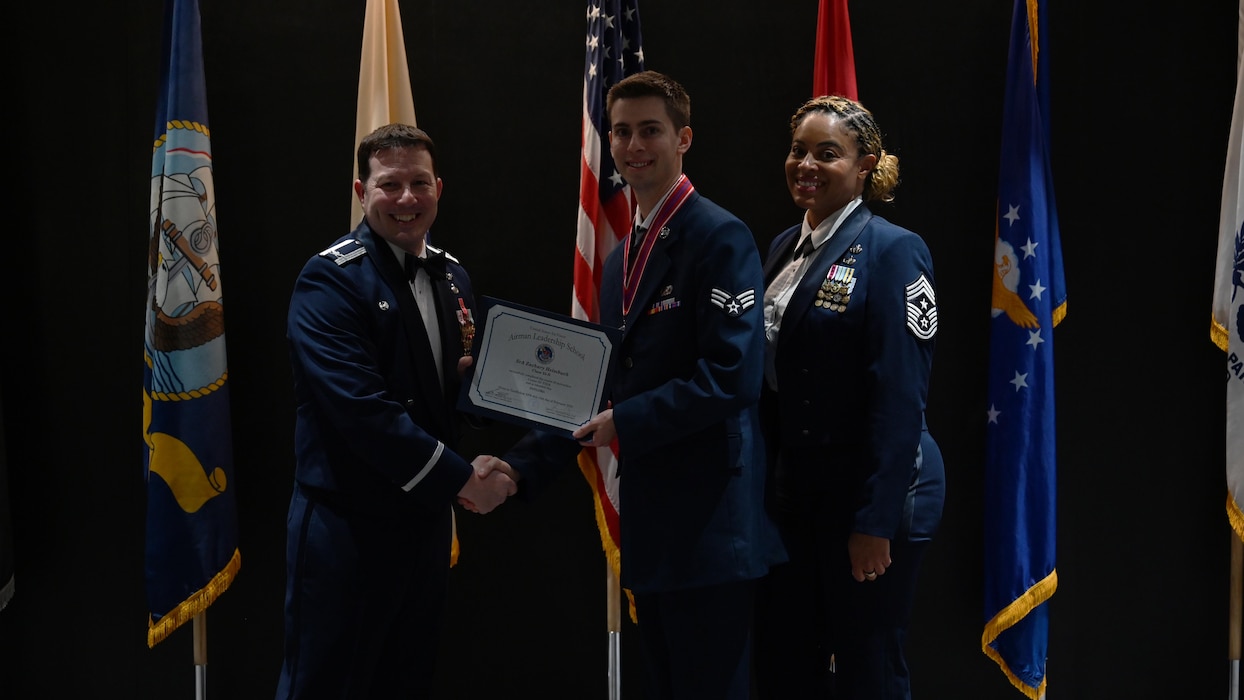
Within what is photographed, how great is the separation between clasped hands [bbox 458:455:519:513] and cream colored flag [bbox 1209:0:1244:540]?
2486 millimetres

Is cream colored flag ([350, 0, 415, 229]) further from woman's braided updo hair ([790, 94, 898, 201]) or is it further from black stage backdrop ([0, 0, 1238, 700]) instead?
woman's braided updo hair ([790, 94, 898, 201])

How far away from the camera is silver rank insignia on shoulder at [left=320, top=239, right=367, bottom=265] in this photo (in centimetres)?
230

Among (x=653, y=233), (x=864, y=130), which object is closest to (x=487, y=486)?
(x=653, y=233)

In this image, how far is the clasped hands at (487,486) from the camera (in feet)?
7.63

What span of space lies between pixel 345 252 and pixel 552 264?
140 cm

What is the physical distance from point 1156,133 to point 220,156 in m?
3.46

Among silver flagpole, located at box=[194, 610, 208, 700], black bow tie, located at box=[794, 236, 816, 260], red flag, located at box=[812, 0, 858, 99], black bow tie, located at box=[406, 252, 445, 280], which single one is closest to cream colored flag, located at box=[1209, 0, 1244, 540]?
red flag, located at box=[812, 0, 858, 99]

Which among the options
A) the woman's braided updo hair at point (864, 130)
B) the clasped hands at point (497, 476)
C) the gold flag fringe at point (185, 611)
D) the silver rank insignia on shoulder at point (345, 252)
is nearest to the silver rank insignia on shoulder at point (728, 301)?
the clasped hands at point (497, 476)

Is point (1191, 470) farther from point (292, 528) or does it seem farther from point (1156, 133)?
point (292, 528)

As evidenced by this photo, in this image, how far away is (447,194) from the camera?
3.63 meters

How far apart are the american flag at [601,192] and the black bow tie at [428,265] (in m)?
0.91

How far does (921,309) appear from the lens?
7.47 feet

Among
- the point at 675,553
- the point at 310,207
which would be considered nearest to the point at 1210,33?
the point at 675,553

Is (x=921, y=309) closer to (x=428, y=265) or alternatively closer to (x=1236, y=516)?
(x=428, y=265)
